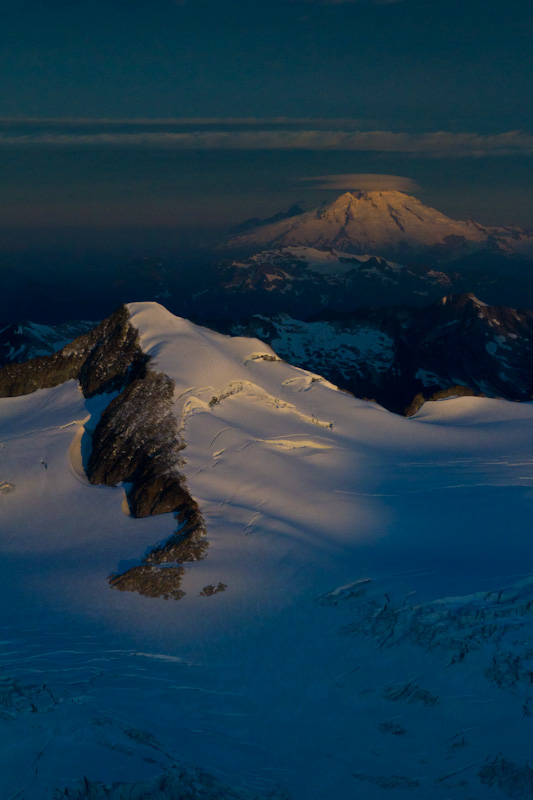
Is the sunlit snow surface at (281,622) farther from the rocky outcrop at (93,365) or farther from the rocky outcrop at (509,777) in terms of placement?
the rocky outcrop at (93,365)

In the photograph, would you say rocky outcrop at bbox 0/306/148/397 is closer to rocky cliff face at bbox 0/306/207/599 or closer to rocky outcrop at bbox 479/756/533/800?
rocky cliff face at bbox 0/306/207/599

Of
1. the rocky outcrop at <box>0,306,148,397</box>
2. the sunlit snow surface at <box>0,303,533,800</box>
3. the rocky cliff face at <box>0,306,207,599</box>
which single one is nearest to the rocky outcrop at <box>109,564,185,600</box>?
Answer: the rocky cliff face at <box>0,306,207,599</box>

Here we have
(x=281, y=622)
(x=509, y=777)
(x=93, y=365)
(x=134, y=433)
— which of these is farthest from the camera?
(x=93, y=365)

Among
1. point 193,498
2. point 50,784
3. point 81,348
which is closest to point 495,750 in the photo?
point 50,784

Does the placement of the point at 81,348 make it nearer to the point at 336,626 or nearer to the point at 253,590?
the point at 253,590

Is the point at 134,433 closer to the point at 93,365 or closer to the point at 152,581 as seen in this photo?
the point at 93,365

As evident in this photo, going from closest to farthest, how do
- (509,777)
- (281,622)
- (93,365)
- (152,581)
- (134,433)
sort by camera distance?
(509,777), (281,622), (152,581), (134,433), (93,365)

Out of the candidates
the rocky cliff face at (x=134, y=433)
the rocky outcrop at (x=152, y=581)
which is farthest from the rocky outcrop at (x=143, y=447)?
the rocky outcrop at (x=152, y=581)

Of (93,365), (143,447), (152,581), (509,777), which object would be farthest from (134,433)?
(509,777)
